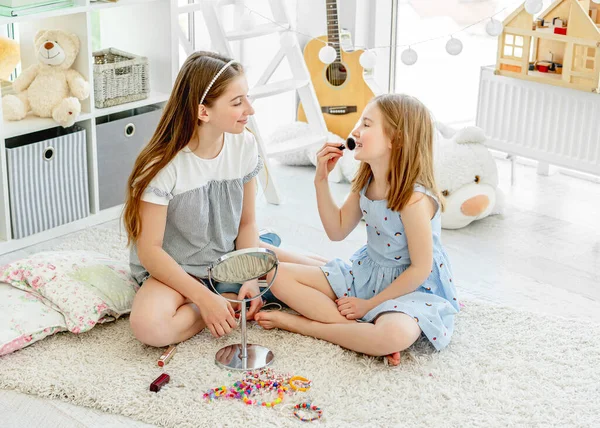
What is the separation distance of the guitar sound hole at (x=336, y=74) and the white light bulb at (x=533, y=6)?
0.82m

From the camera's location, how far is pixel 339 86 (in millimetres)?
3264

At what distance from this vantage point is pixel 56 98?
2535mm

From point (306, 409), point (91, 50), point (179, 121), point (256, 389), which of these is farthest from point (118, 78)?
point (306, 409)

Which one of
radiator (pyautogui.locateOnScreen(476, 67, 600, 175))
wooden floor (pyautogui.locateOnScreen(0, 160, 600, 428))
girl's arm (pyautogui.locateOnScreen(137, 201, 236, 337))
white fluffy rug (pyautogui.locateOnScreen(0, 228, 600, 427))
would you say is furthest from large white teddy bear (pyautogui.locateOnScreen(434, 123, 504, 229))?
girl's arm (pyautogui.locateOnScreen(137, 201, 236, 337))

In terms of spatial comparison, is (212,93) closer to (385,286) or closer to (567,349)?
(385,286)

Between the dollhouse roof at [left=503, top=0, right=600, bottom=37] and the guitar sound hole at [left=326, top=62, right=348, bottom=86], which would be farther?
the guitar sound hole at [left=326, top=62, right=348, bottom=86]

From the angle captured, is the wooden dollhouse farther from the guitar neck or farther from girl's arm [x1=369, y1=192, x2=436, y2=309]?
girl's arm [x1=369, y1=192, x2=436, y2=309]

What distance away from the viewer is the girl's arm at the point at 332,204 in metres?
2.05

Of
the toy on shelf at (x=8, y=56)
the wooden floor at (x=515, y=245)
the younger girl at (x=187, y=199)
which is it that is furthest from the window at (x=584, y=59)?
the toy on shelf at (x=8, y=56)

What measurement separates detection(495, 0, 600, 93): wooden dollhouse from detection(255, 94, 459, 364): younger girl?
0.95 meters

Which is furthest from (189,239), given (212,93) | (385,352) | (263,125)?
(263,125)

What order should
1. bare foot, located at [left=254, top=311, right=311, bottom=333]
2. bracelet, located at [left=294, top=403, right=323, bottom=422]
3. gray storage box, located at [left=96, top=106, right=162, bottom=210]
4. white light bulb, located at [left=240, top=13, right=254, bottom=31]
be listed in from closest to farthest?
bracelet, located at [left=294, top=403, right=323, bottom=422] → bare foot, located at [left=254, top=311, right=311, bottom=333] → gray storage box, located at [left=96, top=106, right=162, bottom=210] → white light bulb, located at [left=240, top=13, right=254, bottom=31]

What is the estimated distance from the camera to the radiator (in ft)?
9.16

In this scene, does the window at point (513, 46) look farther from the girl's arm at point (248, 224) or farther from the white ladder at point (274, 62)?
the girl's arm at point (248, 224)
